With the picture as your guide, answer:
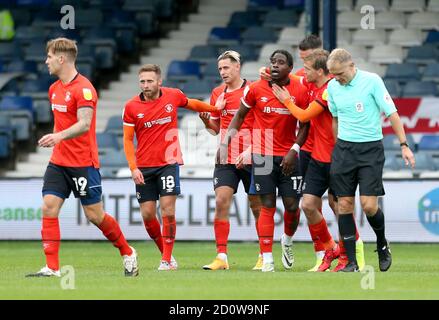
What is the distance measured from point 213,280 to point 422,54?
41.2 feet

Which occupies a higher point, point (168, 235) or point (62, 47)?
point (62, 47)

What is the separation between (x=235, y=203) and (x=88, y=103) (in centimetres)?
681

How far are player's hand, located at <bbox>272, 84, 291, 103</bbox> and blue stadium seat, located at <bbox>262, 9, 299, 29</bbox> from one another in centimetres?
1220

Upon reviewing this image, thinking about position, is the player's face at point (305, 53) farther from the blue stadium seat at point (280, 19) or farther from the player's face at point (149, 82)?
the blue stadium seat at point (280, 19)

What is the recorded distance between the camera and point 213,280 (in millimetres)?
12234

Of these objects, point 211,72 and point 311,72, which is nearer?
point 311,72

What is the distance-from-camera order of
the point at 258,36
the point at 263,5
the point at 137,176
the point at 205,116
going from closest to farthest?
1. the point at 137,176
2. the point at 205,116
3. the point at 258,36
4. the point at 263,5

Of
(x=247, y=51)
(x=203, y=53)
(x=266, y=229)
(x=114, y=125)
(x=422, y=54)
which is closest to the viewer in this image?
(x=266, y=229)

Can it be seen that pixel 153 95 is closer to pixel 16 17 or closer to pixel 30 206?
pixel 30 206

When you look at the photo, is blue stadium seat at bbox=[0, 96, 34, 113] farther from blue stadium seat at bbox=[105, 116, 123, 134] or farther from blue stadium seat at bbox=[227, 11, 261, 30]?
blue stadium seat at bbox=[227, 11, 261, 30]

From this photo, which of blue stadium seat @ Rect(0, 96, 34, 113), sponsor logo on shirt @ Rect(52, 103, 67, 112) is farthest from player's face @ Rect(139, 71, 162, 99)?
blue stadium seat @ Rect(0, 96, 34, 113)

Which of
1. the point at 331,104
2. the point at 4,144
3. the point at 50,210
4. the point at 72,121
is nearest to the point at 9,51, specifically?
the point at 4,144

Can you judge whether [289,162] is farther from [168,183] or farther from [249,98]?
[168,183]

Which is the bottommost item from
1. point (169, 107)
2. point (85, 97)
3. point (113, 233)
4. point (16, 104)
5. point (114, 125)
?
point (114, 125)
